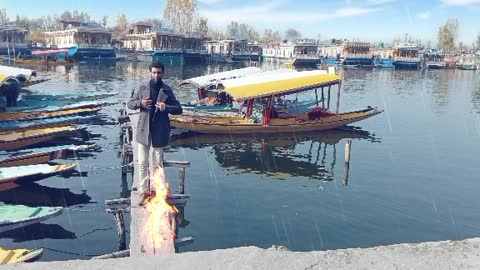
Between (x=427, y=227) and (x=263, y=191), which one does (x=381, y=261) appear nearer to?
(x=427, y=227)

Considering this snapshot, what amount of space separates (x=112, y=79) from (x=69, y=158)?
37.1 meters

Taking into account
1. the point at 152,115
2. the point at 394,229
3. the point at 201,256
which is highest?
the point at 152,115

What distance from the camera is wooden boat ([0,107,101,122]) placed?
67.5 ft

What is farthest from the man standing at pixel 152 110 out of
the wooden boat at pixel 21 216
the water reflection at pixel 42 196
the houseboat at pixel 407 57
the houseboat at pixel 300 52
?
the houseboat at pixel 407 57

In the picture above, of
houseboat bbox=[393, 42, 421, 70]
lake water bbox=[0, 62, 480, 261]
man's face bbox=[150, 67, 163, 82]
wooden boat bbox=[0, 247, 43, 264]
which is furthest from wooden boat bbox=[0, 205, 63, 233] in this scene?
houseboat bbox=[393, 42, 421, 70]

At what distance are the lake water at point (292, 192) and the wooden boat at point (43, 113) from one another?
1207mm

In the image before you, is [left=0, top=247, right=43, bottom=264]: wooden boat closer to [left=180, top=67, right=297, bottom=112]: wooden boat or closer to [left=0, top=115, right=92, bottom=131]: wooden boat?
[left=0, top=115, right=92, bottom=131]: wooden boat

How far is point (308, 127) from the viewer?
23.3 metres

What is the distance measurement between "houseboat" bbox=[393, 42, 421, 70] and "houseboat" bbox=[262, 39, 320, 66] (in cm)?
1954

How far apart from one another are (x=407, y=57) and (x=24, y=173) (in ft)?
326

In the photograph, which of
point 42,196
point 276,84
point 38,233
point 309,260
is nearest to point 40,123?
point 42,196

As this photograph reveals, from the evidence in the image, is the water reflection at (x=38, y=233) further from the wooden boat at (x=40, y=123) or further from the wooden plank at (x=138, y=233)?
the wooden boat at (x=40, y=123)

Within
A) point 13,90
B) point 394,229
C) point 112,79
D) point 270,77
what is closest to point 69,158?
point 13,90

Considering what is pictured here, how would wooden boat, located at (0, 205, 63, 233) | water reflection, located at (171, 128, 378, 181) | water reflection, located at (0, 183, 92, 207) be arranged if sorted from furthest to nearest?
water reflection, located at (171, 128, 378, 181), water reflection, located at (0, 183, 92, 207), wooden boat, located at (0, 205, 63, 233)
